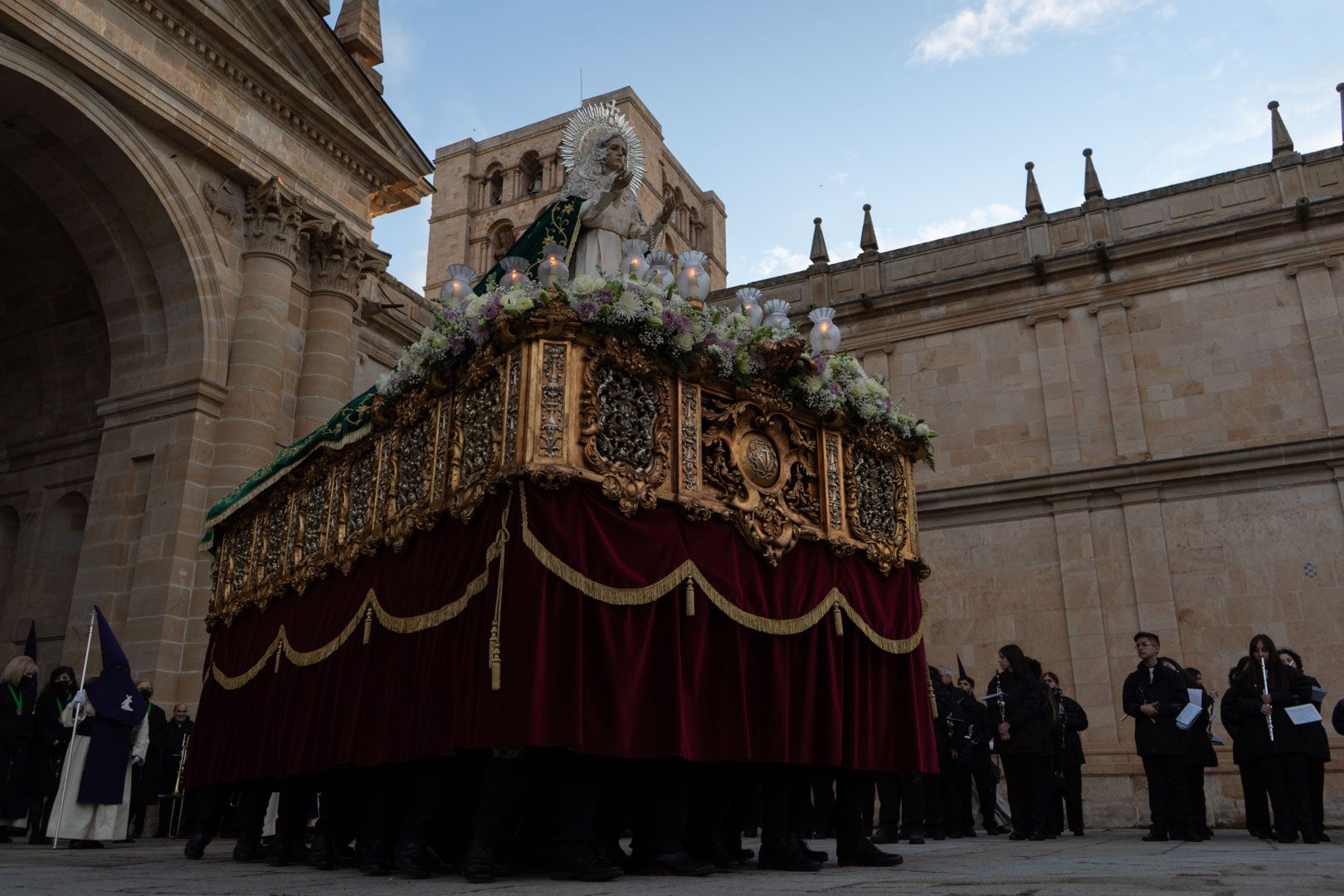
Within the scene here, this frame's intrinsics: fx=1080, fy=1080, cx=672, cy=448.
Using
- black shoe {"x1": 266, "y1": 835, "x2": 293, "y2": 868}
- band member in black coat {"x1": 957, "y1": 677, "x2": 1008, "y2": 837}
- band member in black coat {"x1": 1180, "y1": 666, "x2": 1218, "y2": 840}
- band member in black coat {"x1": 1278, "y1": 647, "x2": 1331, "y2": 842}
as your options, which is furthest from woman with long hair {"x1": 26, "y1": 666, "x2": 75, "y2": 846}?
band member in black coat {"x1": 1278, "y1": 647, "x2": 1331, "y2": 842}

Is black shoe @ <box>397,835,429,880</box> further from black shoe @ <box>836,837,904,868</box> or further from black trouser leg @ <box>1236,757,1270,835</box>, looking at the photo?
black trouser leg @ <box>1236,757,1270,835</box>

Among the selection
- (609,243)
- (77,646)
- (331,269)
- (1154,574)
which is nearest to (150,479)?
(77,646)

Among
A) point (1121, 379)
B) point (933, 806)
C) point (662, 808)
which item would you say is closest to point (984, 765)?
point (933, 806)

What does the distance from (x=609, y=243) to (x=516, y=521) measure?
2.57m

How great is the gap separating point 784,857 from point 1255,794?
21.6ft

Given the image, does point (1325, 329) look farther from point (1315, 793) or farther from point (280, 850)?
point (280, 850)

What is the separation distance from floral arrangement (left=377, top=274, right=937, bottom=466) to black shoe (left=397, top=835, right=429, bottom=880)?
2.57 meters

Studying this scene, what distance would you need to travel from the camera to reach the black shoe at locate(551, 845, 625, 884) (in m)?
4.91

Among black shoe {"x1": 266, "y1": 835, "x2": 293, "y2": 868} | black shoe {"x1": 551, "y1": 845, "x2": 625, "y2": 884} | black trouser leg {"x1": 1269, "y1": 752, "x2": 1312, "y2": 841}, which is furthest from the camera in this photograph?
black trouser leg {"x1": 1269, "y1": 752, "x2": 1312, "y2": 841}

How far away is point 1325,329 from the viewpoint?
1795 cm

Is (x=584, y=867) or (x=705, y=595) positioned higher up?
(x=705, y=595)

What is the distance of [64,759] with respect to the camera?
1020 cm

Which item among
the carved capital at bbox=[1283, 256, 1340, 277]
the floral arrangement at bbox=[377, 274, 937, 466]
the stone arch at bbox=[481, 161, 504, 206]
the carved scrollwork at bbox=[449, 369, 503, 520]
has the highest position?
the stone arch at bbox=[481, 161, 504, 206]

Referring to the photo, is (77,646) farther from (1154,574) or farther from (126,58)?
(1154,574)
